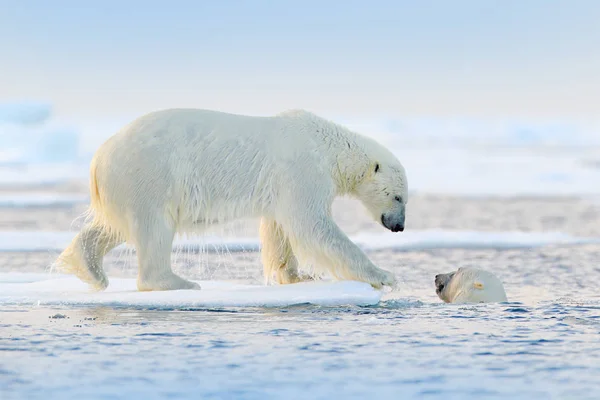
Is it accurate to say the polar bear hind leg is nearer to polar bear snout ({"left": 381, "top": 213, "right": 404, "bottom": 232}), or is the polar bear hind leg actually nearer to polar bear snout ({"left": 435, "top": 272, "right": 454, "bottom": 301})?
polar bear snout ({"left": 381, "top": 213, "right": 404, "bottom": 232})

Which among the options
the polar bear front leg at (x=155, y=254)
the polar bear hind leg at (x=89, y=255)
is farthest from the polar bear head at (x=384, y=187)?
the polar bear hind leg at (x=89, y=255)

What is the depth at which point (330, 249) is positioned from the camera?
7109mm

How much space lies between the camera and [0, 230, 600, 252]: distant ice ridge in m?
11.1

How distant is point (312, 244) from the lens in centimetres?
712

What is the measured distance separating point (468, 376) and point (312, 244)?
2.46 m

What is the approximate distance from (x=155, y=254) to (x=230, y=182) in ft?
2.30

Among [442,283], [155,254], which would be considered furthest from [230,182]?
[442,283]

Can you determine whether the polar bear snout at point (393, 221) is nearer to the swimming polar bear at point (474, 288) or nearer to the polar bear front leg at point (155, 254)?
the swimming polar bear at point (474, 288)

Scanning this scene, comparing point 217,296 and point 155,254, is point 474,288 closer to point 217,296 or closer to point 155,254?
point 217,296

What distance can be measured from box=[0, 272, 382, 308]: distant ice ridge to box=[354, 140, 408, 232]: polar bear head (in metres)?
0.70

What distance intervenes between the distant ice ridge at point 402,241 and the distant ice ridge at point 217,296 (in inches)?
142

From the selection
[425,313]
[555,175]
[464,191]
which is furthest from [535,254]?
[555,175]

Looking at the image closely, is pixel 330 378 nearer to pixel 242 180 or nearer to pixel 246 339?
pixel 246 339

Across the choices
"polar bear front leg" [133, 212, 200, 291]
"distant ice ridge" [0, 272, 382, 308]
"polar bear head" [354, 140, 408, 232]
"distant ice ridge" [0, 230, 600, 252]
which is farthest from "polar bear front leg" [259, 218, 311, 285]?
"distant ice ridge" [0, 230, 600, 252]
